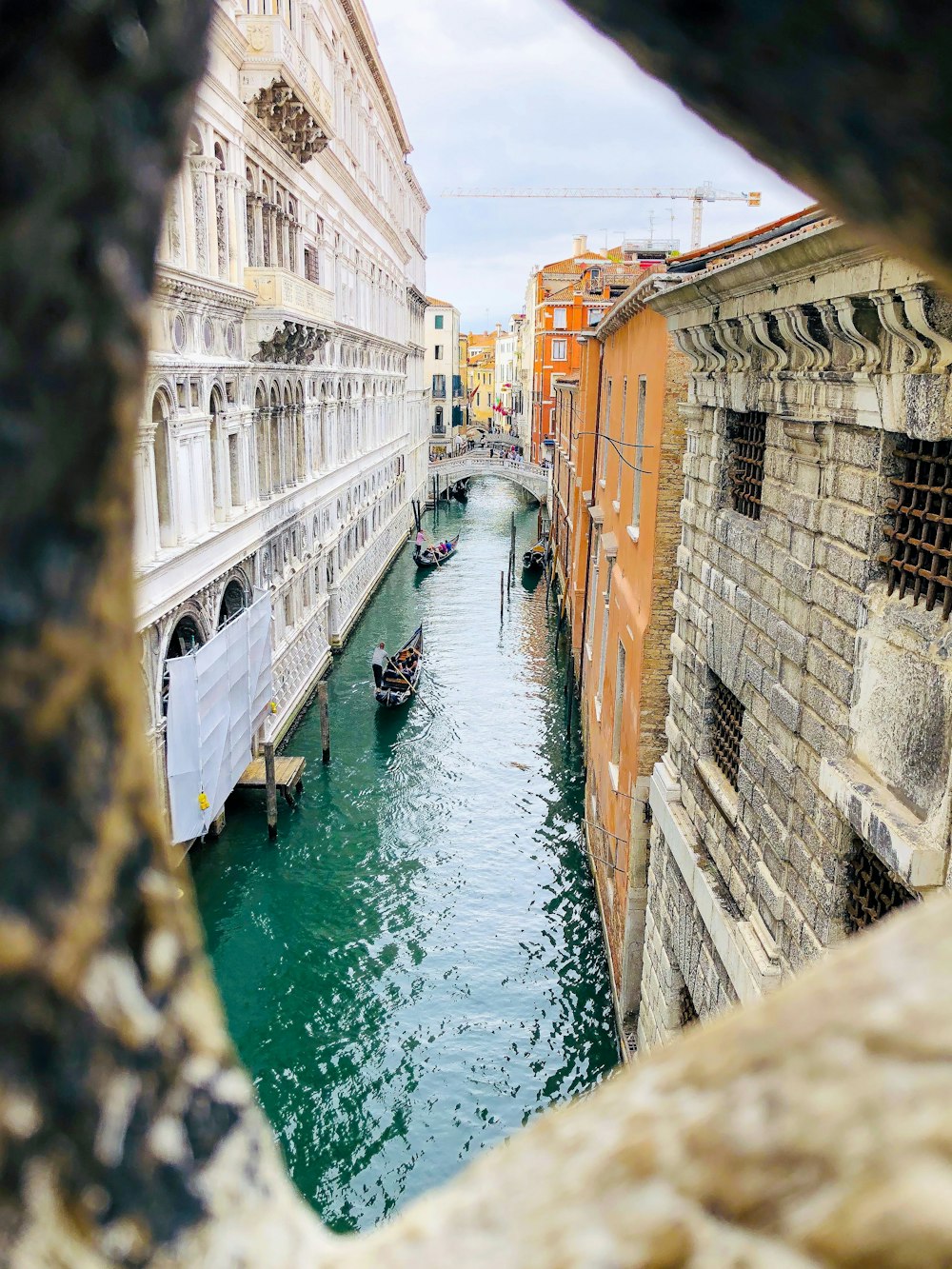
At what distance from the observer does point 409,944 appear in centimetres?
1349

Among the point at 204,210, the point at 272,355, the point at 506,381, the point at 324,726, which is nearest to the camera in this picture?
the point at 204,210

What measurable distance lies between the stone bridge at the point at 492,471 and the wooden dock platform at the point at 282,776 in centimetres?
3411

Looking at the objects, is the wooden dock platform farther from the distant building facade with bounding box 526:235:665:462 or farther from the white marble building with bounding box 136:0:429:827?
the distant building facade with bounding box 526:235:665:462

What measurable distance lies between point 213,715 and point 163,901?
14514mm

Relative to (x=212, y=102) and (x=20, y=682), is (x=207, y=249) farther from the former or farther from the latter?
(x=20, y=682)

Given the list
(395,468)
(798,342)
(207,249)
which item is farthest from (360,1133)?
(395,468)

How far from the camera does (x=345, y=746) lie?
66.6 feet

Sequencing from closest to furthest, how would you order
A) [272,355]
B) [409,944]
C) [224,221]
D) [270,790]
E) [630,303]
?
1. [630,303]
2. [409,944]
3. [224,221]
4. [270,790]
5. [272,355]

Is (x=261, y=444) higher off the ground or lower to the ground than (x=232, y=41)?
lower

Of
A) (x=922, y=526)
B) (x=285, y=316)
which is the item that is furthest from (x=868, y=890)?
(x=285, y=316)

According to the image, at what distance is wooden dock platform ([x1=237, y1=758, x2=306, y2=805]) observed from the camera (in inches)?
679

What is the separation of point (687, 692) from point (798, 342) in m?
3.51

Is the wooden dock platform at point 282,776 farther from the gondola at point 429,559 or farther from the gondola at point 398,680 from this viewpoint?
the gondola at point 429,559

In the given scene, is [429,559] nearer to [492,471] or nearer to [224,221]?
[492,471]
